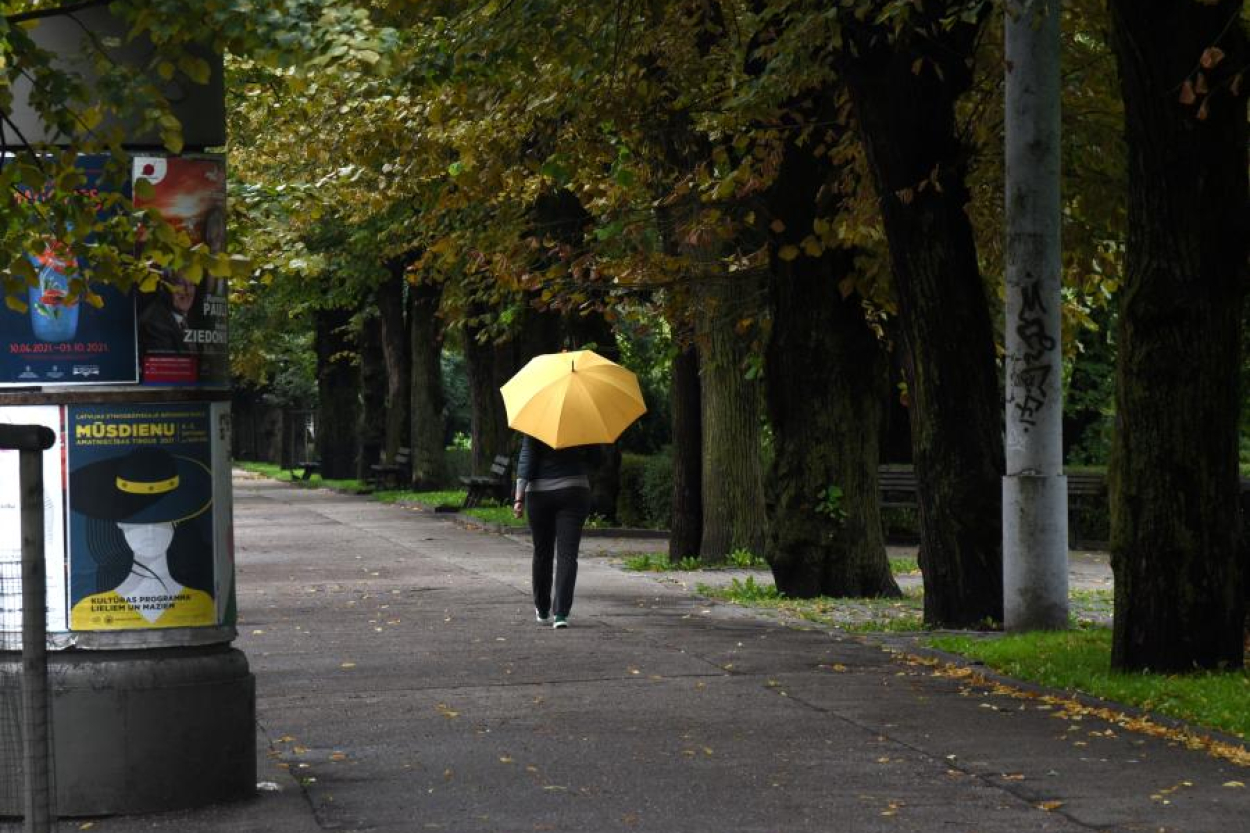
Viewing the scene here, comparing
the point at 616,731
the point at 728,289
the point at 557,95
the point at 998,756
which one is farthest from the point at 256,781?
the point at 728,289

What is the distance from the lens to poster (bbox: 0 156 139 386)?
839 cm

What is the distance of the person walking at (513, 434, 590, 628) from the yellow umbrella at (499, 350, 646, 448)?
0.85 feet

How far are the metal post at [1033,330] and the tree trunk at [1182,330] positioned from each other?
221 centimetres

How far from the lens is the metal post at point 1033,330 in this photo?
13.7 meters

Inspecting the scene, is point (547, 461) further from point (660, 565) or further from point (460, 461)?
point (460, 461)

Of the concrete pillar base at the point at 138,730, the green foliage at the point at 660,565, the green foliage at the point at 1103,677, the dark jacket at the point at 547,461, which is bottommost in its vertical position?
the green foliage at the point at 660,565

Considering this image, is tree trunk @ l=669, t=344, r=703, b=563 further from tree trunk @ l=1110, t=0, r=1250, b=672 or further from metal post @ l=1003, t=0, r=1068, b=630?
tree trunk @ l=1110, t=0, r=1250, b=672

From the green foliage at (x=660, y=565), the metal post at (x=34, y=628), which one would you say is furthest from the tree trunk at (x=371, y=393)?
the metal post at (x=34, y=628)

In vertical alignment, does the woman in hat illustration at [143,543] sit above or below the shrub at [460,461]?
above

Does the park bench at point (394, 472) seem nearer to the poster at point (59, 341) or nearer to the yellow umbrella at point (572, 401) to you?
the yellow umbrella at point (572, 401)

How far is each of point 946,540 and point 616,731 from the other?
Result: 205 inches

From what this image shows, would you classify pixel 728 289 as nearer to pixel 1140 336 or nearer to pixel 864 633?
pixel 864 633

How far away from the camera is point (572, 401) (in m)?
15.1

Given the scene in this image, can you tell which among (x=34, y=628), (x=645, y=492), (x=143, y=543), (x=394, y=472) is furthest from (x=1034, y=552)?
(x=394, y=472)
